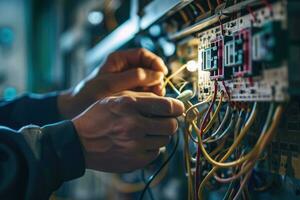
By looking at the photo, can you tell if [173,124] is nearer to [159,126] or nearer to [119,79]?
[159,126]

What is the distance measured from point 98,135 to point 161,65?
1.10ft

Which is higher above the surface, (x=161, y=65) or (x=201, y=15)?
(x=201, y=15)

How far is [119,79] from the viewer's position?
1.25 m

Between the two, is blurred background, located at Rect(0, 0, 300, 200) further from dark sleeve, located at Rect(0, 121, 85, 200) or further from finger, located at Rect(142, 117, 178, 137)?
dark sleeve, located at Rect(0, 121, 85, 200)

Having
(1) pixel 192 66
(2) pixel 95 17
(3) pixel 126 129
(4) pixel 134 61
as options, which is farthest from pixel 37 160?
(2) pixel 95 17

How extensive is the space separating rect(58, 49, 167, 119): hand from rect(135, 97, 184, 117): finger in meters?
0.16

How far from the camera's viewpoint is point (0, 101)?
160 cm

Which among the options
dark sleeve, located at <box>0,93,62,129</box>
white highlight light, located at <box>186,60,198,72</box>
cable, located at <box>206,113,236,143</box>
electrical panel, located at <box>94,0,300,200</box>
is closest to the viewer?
electrical panel, located at <box>94,0,300,200</box>

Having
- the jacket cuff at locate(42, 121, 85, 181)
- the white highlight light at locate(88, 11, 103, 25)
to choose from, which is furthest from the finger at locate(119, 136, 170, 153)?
the white highlight light at locate(88, 11, 103, 25)

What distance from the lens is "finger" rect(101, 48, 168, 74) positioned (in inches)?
45.8

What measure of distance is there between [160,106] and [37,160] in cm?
28

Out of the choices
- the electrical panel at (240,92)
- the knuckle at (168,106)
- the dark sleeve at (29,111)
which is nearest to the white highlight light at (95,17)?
the dark sleeve at (29,111)

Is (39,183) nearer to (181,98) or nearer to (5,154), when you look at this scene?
(5,154)

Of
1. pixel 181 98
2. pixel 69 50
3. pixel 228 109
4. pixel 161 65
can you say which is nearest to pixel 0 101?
pixel 161 65
